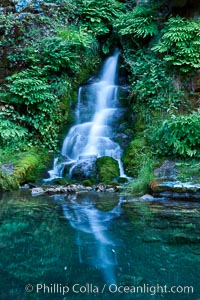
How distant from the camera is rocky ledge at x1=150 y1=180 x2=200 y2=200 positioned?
6375mm

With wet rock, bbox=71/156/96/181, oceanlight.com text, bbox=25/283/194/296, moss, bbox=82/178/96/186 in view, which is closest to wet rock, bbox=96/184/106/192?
moss, bbox=82/178/96/186

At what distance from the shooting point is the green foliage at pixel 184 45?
31.3 ft

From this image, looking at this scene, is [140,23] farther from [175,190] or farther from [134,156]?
[175,190]

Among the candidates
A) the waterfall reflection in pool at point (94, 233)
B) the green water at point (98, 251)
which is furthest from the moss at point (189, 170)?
the waterfall reflection in pool at point (94, 233)

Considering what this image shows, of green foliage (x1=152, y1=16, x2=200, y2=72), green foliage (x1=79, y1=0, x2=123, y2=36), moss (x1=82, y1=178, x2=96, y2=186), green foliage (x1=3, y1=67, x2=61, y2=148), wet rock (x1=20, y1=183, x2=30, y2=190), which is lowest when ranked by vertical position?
wet rock (x1=20, y1=183, x2=30, y2=190)

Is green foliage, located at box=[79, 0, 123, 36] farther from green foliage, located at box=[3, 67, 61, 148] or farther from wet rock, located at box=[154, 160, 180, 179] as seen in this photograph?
wet rock, located at box=[154, 160, 180, 179]

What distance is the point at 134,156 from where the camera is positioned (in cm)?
891

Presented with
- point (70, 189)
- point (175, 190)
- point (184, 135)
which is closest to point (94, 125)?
point (184, 135)

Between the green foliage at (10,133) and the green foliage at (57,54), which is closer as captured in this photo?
the green foliage at (10,133)

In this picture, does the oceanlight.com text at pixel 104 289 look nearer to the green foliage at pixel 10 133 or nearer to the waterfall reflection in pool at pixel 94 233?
the waterfall reflection in pool at pixel 94 233

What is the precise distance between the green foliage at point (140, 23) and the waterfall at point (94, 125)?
5.67 ft

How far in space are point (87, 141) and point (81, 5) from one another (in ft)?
23.4

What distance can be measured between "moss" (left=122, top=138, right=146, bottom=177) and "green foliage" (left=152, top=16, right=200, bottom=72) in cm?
267

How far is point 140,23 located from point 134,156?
5.45 metres
